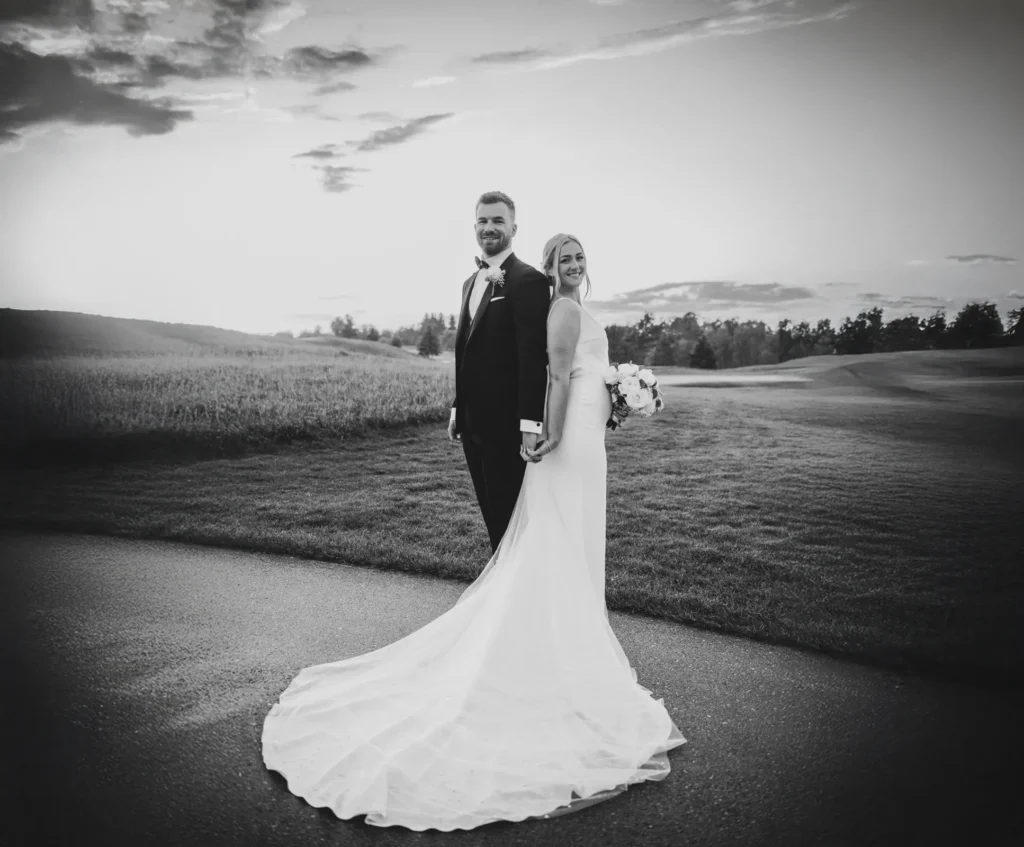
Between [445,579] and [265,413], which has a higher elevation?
[265,413]

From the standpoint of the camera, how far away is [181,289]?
978 cm

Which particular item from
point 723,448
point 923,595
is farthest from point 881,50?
point 923,595

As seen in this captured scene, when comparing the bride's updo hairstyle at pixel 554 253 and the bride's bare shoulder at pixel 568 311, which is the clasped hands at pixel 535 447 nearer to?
the bride's bare shoulder at pixel 568 311

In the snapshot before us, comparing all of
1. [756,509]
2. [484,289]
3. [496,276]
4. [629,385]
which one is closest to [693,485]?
[756,509]

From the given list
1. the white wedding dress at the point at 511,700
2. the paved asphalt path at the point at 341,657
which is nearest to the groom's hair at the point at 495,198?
the white wedding dress at the point at 511,700

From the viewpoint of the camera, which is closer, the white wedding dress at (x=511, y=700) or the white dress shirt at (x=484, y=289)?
the white wedding dress at (x=511, y=700)

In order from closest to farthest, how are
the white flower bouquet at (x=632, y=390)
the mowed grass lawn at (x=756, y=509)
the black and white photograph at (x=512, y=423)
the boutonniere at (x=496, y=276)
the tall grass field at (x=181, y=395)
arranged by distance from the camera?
the black and white photograph at (x=512, y=423) < the white flower bouquet at (x=632, y=390) < the boutonniere at (x=496, y=276) < the mowed grass lawn at (x=756, y=509) < the tall grass field at (x=181, y=395)

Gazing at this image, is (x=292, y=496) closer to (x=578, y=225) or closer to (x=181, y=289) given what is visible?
(x=181, y=289)

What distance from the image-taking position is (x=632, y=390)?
3.38 meters

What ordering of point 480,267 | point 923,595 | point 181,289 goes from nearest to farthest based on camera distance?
point 480,267, point 923,595, point 181,289

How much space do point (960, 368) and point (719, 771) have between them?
6324mm

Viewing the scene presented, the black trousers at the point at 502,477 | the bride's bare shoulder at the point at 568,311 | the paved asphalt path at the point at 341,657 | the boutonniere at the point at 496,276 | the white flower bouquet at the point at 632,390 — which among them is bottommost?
the paved asphalt path at the point at 341,657

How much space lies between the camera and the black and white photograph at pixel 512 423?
9.59ft

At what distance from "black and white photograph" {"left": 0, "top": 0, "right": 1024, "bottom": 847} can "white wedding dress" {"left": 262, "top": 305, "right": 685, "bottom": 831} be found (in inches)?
0.8
